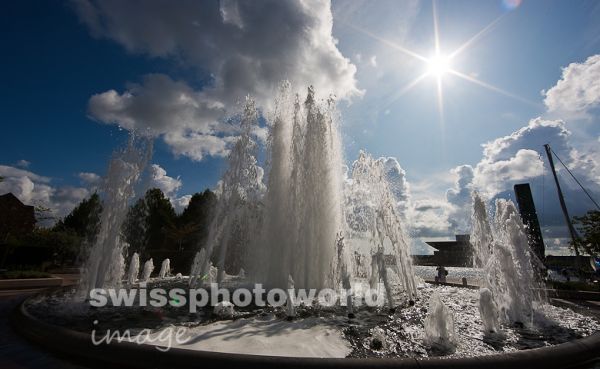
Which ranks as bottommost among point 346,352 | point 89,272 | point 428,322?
point 346,352

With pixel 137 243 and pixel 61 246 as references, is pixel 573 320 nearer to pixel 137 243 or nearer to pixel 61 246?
pixel 61 246

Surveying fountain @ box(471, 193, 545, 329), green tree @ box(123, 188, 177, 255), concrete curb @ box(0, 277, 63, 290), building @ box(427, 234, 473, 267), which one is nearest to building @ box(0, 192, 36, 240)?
concrete curb @ box(0, 277, 63, 290)

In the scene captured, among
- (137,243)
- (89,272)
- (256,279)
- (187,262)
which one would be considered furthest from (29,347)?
(137,243)

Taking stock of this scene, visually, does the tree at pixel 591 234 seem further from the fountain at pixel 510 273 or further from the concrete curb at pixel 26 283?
the concrete curb at pixel 26 283

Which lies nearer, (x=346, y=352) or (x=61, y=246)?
(x=346, y=352)

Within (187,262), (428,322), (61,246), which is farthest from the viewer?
(187,262)

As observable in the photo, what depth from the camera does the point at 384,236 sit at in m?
14.9

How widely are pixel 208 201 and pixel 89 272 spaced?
49002 mm

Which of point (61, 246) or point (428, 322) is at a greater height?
point (61, 246)

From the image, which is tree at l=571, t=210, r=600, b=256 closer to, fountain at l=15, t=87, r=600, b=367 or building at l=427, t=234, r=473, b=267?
fountain at l=15, t=87, r=600, b=367

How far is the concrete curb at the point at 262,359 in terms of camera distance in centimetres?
418

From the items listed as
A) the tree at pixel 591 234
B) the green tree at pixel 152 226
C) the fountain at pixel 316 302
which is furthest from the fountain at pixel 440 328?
the green tree at pixel 152 226

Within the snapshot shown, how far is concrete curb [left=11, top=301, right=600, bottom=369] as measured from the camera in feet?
13.7

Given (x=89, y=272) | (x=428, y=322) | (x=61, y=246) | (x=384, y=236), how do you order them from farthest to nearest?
(x=61, y=246)
(x=384, y=236)
(x=89, y=272)
(x=428, y=322)
